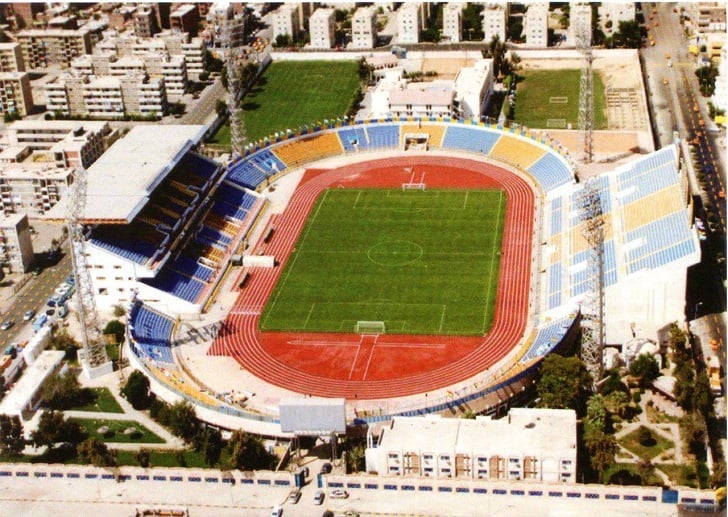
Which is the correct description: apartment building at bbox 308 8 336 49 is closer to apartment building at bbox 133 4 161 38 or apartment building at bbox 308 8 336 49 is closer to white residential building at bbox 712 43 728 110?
apartment building at bbox 133 4 161 38

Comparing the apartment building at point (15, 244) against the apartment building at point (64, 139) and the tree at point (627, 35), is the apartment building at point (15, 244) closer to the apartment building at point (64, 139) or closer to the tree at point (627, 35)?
the apartment building at point (64, 139)

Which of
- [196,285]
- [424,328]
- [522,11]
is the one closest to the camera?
[424,328]

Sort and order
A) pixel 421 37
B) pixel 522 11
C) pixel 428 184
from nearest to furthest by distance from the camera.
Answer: pixel 428 184, pixel 421 37, pixel 522 11

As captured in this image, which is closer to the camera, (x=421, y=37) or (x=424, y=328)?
(x=424, y=328)

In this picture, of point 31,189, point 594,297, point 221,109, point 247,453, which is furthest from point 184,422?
point 221,109

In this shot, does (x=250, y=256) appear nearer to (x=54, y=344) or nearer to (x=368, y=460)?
(x=54, y=344)

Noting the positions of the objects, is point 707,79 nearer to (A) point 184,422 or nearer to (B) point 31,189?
(B) point 31,189

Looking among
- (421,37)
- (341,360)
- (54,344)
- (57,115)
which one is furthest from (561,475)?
(421,37)
